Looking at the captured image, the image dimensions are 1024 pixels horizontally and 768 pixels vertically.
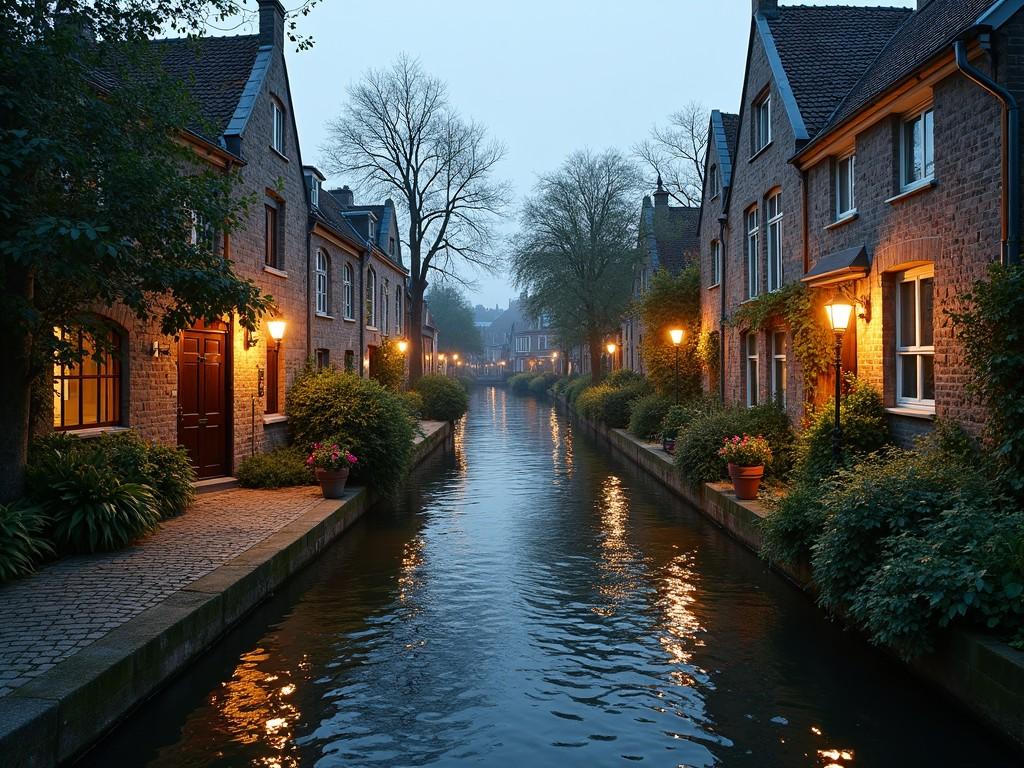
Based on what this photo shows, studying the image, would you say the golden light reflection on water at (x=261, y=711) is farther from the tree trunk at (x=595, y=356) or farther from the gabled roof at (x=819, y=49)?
the tree trunk at (x=595, y=356)

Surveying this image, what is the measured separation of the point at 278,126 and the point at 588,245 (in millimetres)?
23576

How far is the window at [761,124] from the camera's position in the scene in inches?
648

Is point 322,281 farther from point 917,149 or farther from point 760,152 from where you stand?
point 917,149

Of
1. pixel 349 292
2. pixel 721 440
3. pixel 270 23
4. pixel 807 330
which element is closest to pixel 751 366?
pixel 721 440

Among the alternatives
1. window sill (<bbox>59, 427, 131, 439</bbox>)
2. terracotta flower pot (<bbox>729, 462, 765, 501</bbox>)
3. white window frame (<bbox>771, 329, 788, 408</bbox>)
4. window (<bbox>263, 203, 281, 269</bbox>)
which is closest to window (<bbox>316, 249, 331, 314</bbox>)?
window (<bbox>263, 203, 281, 269</bbox>)

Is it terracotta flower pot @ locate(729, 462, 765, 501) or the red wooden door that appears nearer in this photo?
terracotta flower pot @ locate(729, 462, 765, 501)

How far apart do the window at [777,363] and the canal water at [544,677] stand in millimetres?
5735

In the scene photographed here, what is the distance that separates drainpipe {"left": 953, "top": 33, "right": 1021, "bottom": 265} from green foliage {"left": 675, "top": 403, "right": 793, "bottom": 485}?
6.00 m

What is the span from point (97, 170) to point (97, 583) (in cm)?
404

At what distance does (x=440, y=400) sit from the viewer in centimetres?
3142

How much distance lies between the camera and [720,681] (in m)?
6.09

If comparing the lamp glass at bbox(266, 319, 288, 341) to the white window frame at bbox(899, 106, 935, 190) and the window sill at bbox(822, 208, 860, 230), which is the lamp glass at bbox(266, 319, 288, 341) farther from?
the white window frame at bbox(899, 106, 935, 190)

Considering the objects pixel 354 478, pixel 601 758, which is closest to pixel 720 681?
pixel 601 758

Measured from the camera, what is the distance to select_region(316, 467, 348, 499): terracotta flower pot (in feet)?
40.7
